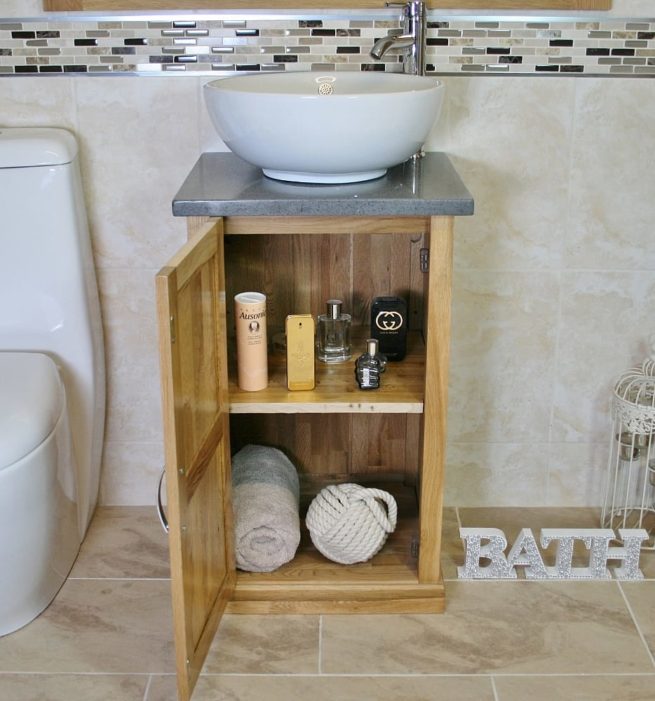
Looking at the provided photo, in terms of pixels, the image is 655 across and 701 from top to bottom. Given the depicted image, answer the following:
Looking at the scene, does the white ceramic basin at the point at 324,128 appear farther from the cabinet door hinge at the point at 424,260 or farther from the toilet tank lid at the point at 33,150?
the toilet tank lid at the point at 33,150

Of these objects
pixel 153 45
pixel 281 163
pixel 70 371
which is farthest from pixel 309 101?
pixel 70 371

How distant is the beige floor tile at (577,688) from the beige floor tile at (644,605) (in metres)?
0.10

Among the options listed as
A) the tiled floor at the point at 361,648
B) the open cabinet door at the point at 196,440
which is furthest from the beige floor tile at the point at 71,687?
the open cabinet door at the point at 196,440

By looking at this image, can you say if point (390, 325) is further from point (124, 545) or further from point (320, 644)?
point (124, 545)

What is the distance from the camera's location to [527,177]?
2031 mm

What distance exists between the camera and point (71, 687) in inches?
68.0

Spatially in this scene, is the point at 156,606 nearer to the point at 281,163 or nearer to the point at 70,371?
the point at 70,371

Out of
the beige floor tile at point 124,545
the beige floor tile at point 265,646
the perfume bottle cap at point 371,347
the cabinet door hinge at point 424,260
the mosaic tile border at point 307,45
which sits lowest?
the beige floor tile at point 265,646

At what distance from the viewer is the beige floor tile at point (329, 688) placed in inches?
66.9

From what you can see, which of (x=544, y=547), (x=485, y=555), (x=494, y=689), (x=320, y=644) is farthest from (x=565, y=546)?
(x=320, y=644)

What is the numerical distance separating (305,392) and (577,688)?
695mm

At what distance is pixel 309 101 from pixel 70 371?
2.65 ft

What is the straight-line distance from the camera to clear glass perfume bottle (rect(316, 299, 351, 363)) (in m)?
1.96

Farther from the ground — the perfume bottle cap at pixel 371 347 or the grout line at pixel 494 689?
the perfume bottle cap at pixel 371 347
